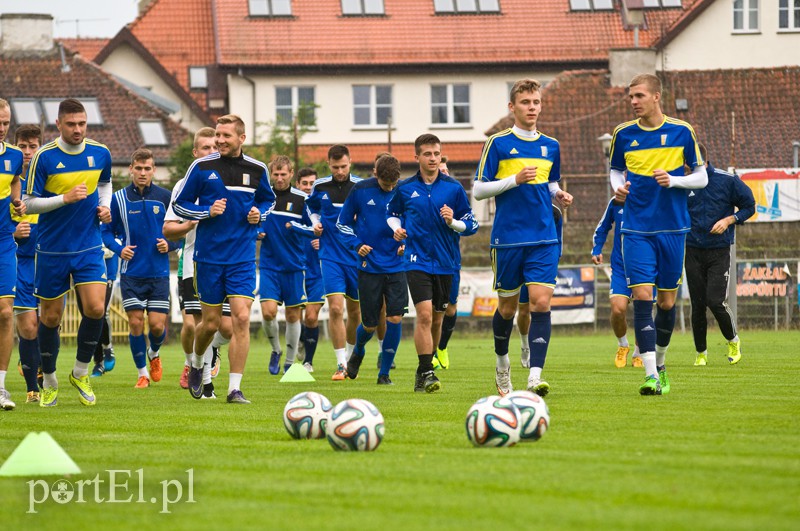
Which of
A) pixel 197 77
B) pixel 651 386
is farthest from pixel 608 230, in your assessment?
pixel 197 77

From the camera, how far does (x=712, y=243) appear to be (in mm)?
16516

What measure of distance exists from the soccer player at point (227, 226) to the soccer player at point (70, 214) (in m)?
0.83

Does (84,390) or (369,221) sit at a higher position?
(369,221)

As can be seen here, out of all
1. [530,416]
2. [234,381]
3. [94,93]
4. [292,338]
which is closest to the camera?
[530,416]

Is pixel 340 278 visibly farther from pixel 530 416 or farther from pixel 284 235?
pixel 530 416

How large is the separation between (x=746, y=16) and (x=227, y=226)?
42.8 metres

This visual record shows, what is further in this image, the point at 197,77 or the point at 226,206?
the point at 197,77

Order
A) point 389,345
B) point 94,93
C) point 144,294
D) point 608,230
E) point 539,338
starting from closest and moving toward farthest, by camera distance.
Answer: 1. point 539,338
2. point 389,345
3. point 144,294
4. point 608,230
5. point 94,93

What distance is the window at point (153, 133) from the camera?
4856cm

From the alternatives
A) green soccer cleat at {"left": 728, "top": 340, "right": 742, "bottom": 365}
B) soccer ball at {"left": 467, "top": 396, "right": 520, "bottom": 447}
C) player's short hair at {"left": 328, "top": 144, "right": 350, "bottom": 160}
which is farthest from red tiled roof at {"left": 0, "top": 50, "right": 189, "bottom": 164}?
soccer ball at {"left": 467, "top": 396, "right": 520, "bottom": 447}

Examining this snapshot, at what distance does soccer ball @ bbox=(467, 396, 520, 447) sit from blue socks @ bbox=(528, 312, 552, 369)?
329 cm

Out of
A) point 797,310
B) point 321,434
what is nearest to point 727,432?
point 321,434

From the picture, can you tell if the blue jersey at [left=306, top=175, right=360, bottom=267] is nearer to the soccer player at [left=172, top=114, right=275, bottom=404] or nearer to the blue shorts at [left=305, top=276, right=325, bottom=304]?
the blue shorts at [left=305, top=276, right=325, bottom=304]

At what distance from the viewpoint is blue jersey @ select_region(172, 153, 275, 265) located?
1169 centimetres
